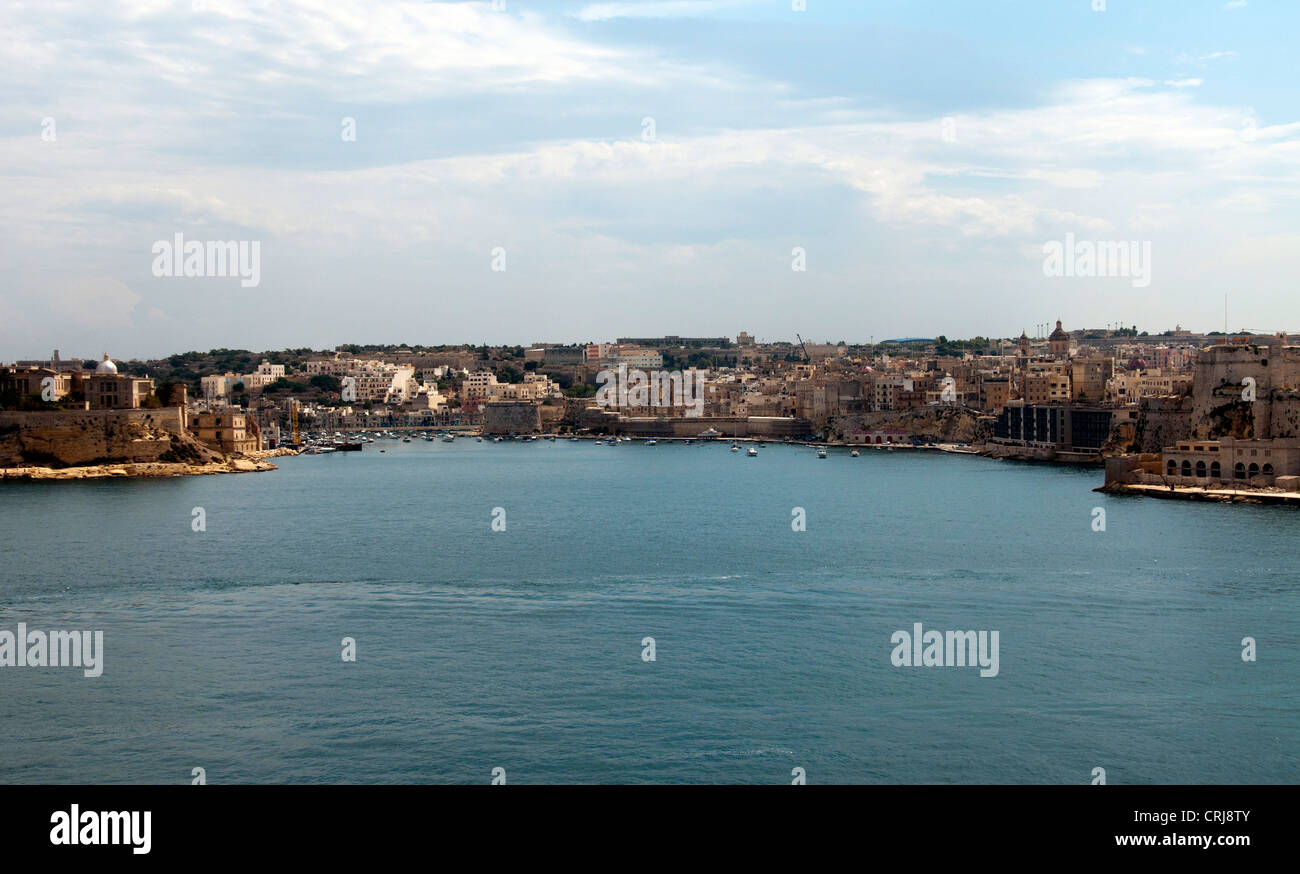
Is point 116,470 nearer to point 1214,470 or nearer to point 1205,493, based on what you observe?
point 1205,493

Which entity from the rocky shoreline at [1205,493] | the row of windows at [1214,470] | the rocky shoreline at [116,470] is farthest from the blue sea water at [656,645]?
the rocky shoreline at [116,470]

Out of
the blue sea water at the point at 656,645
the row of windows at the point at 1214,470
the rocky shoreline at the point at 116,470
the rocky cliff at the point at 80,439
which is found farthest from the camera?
the rocky cliff at the point at 80,439

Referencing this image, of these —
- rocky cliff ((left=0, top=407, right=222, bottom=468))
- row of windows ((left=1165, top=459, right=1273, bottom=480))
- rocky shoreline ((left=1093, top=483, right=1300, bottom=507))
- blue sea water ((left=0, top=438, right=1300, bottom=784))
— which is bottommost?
blue sea water ((left=0, top=438, right=1300, bottom=784))

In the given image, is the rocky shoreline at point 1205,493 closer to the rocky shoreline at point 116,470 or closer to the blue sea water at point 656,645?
the blue sea water at point 656,645

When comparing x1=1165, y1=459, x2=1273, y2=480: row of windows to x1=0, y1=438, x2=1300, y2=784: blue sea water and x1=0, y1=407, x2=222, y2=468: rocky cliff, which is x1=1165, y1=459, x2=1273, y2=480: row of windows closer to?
x1=0, y1=438, x2=1300, y2=784: blue sea water

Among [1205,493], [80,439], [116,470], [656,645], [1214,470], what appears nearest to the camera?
[656,645]

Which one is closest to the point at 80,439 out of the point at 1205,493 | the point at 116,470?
the point at 116,470

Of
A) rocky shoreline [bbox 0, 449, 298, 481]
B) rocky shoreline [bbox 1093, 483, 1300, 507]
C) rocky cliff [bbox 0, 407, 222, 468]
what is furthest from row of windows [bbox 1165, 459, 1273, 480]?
rocky cliff [bbox 0, 407, 222, 468]

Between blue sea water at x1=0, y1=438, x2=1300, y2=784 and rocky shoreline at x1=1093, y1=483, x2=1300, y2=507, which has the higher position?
rocky shoreline at x1=1093, y1=483, x2=1300, y2=507

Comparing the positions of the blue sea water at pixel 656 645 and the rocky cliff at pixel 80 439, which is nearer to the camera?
the blue sea water at pixel 656 645
